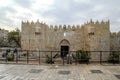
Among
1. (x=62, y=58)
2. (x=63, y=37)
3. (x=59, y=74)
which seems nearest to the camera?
(x=59, y=74)

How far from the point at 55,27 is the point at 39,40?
91.0 inches

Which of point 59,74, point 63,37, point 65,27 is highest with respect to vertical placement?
point 65,27

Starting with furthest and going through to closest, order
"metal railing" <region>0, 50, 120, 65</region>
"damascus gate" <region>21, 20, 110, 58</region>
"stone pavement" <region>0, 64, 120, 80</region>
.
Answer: "damascus gate" <region>21, 20, 110, 58</region> → "metal railing" <region>0, 50, 120, 65</region> → "stone pavement" <region>0, 64, 120, 80</region>

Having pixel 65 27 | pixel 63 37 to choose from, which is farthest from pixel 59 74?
pixel 65 27

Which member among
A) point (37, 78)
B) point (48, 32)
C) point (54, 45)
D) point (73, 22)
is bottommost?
point (37, 78)

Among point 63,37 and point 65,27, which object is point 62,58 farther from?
point 65,27

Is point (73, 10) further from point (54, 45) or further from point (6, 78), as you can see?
point (6, 78)

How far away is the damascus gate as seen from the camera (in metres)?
17.1

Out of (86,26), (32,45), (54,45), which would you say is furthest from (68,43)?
(32,45)

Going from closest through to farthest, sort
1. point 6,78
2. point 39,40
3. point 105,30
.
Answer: point 6,78
point 105,30
point 39,40

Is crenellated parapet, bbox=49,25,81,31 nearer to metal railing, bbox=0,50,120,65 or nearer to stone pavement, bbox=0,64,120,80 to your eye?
metal railing, bbox=0,50,120,65

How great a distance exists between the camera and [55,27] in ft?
61.5

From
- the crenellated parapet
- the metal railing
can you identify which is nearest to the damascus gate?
the crenellated parapet

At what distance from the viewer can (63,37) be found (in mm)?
18609
